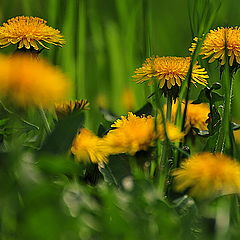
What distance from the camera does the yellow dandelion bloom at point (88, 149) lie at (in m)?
1.00

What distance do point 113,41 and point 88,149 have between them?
1072 mm

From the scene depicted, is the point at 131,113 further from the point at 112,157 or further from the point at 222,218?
the point at 222,218

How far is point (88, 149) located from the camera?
3.36ft

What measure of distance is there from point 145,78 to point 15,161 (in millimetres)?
474

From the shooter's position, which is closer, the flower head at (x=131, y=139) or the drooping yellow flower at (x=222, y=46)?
the flower head at (x=131, y=139)

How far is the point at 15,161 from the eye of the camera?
2.28 feet

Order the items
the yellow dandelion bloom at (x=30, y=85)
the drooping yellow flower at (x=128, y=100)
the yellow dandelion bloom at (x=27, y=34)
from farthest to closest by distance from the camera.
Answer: the drooping yellow flower at (x=128, y=100)
the yellow dandelion bloom at (x=27, y=34)
the yellow dandelion bloom at (x=30, y=85)

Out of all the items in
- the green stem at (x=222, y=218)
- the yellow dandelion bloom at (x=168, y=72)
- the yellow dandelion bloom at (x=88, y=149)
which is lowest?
the green stem at (x=222, y=218)

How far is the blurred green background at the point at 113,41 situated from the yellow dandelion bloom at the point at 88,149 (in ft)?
0.93

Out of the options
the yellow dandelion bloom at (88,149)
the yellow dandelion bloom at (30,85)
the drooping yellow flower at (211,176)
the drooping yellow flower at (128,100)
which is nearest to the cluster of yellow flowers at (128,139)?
the yellow dandelion bloom at (88,149)

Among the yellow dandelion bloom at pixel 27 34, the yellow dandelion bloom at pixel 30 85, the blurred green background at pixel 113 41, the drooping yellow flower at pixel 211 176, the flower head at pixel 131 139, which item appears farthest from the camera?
the blurred green background at pixel 113 41

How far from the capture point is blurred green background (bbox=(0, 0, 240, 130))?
1526 mm

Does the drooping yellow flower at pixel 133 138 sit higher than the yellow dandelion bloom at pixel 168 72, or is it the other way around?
the yellow dandelion bloom at pixel 168 72

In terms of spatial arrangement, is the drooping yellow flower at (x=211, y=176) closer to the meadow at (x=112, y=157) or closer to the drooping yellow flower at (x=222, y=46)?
the meadow at (x=112, y=157)
